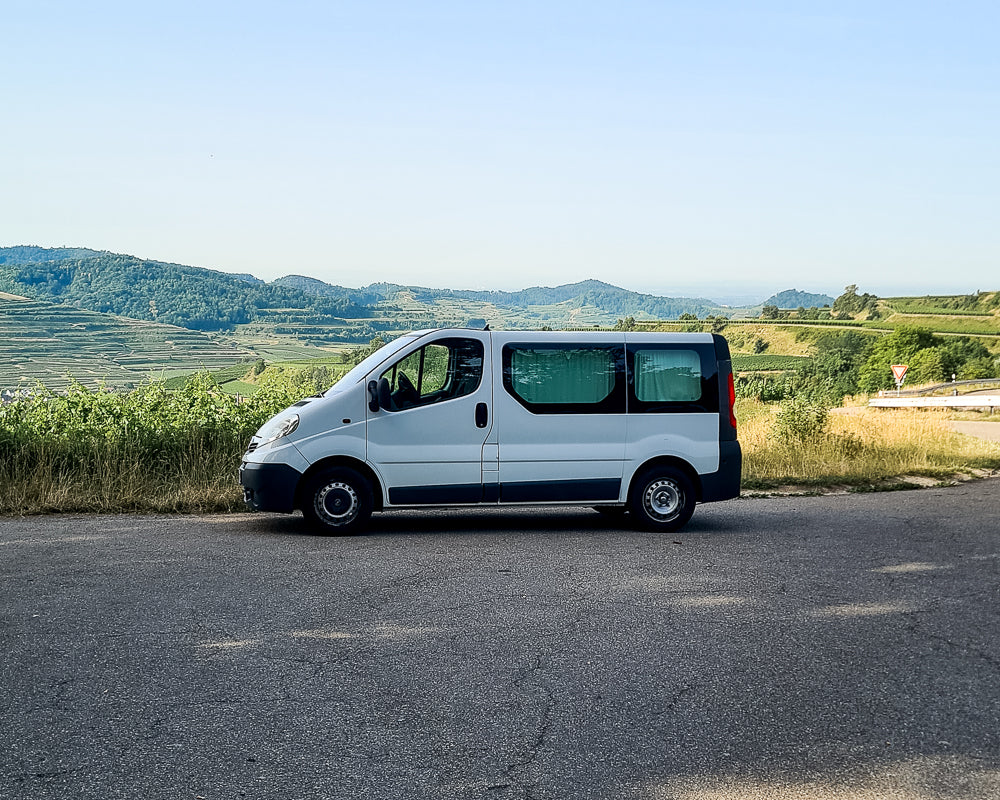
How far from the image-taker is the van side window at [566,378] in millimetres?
10414

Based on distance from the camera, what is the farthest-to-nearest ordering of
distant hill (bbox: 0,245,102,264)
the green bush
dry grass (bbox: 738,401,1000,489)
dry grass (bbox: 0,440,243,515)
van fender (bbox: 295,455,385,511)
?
1. distant hill (bbox: 0,245,102,264)
2. the green bush
3. dry grass (bbox: 738,401,1000,489)
4. dry grass (bbox: 0,440,243,515)
5. van fender (bbox: 295,455,385,511)

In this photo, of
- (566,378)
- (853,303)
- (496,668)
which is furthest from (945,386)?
(853,303)

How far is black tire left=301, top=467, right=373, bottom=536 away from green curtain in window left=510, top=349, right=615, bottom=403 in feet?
6.02

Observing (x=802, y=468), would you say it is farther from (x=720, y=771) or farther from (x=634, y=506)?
(x=720, y=771)

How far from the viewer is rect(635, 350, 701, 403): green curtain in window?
1070 cm

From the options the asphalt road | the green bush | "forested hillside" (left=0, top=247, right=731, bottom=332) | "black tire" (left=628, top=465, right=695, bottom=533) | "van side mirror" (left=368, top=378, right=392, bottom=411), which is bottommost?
the asphalt road

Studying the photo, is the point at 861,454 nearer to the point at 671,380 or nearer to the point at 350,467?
the point at 671,380

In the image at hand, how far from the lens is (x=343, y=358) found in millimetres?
14469

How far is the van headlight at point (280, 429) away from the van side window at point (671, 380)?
11.1 ft

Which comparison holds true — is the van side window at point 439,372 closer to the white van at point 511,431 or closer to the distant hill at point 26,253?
the white van at point 511,431

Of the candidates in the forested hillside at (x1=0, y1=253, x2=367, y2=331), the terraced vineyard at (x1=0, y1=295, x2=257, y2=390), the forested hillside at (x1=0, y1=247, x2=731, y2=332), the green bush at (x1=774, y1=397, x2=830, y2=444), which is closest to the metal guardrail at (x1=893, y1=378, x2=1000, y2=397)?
the green bush at (x1=774, y1=397, x2=830, y2=444)

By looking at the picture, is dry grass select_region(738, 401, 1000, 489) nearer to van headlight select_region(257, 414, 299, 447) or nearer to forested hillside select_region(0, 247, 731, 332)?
van headlight select_region(257, 414, 299, 447)

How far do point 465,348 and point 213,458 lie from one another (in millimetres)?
4756

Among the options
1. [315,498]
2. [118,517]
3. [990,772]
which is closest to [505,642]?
[990,772]
